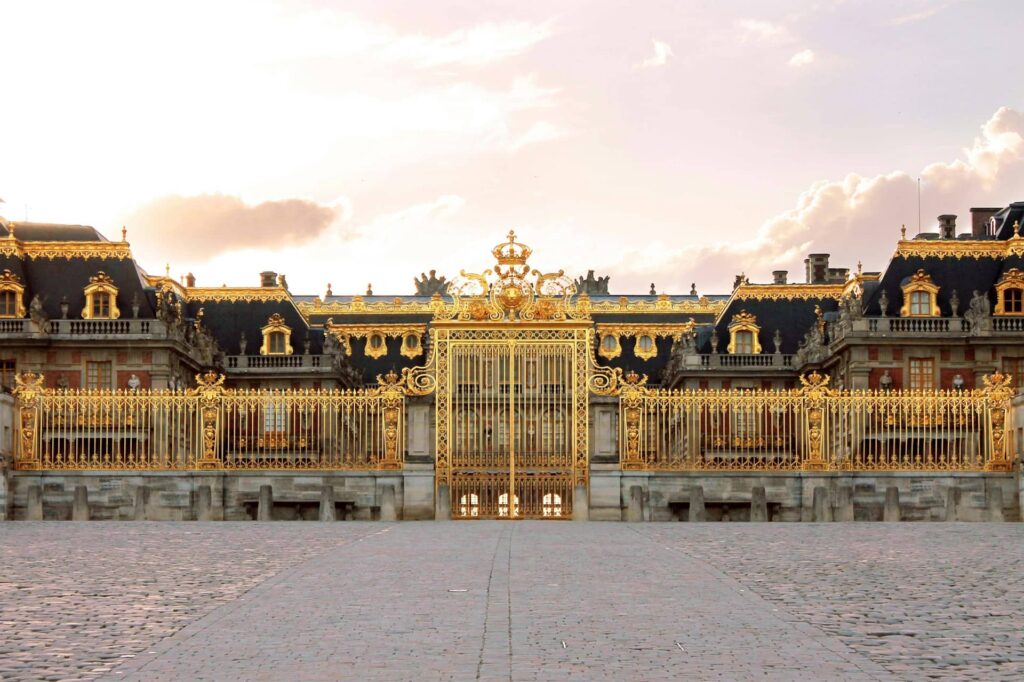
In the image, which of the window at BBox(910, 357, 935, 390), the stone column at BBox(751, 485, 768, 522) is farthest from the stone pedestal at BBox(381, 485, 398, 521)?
the window at BBox(910, 357, 935, 390)

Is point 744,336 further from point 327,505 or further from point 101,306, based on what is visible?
point 327,505

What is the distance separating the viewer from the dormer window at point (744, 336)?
69.9 m

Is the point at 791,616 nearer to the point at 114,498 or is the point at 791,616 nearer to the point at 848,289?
the point at 114,498

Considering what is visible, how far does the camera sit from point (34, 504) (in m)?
32.1

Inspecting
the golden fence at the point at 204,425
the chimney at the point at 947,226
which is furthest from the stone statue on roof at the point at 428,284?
the golden fence at the point at 204,425

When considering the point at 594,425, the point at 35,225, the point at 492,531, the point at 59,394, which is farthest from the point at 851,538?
the point at 35,225

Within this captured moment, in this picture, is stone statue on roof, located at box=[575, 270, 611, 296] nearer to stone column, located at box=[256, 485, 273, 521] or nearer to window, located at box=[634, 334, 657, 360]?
window, located at box=[634, 334, 657, 360]

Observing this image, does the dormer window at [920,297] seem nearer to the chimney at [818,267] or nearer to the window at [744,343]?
the window at [744,343]

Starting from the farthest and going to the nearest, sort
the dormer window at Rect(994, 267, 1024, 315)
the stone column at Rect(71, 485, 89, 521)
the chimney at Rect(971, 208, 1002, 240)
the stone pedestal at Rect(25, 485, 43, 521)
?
the chimney at Rect(971, 208, 1002, 240) < the dormer window at Rect(994, 267, 1024, 315) < the stone pedestal at Rect(25, 485, 43, 521) < the stone column at Rect(71, 485, 89, 521)

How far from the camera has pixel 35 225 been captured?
63.3 metres

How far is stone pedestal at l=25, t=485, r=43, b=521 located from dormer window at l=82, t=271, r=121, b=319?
26966 mm

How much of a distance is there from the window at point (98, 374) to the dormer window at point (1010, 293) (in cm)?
3405

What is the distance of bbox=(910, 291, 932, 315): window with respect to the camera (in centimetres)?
5869

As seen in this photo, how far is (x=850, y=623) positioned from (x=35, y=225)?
55.0 m
